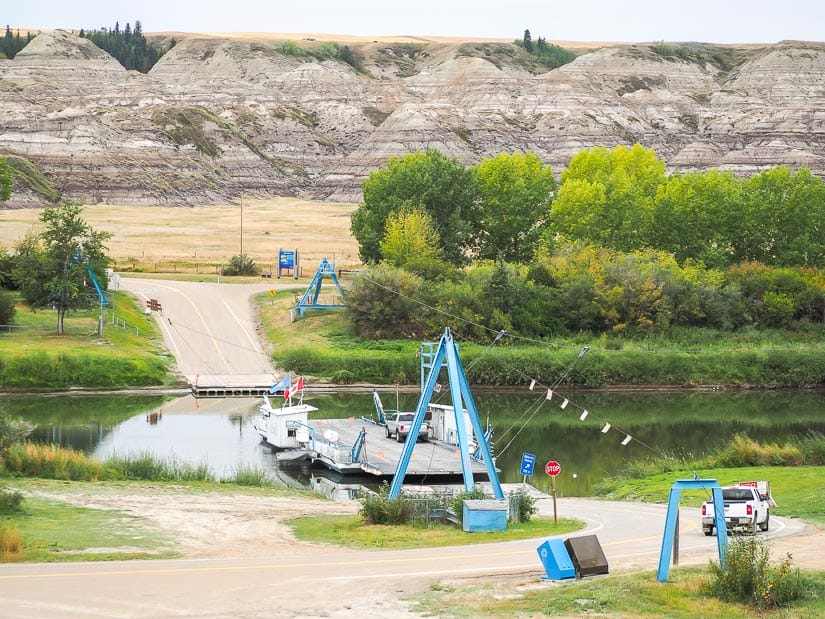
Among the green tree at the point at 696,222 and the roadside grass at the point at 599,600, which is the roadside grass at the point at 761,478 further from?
the green tree at the point at 696,222

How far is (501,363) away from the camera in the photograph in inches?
2675

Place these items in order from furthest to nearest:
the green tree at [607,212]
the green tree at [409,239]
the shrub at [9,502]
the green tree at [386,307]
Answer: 1. the green tree at [607,212]
2. the green tree at [409,239]
3. the green tree at [386,307]
4. the shrub at [9,502]

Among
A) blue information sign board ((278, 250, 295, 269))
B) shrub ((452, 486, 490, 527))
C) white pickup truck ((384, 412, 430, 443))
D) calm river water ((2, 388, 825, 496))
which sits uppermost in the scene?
shrub ((452, 486, 490, 527))

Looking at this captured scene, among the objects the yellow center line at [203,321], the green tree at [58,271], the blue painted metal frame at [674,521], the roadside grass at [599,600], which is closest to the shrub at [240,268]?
the yellow center line at [203,321]

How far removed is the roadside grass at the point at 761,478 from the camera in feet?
109

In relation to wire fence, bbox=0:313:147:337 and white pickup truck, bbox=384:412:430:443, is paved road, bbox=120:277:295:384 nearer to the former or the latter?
wire fence, bbox=0:313:147:337

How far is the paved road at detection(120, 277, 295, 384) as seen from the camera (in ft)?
224

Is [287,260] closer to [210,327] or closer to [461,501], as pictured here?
[210,327]

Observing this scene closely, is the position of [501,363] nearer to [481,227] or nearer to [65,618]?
[481,227]

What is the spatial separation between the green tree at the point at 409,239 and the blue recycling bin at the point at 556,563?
5706 centimetres

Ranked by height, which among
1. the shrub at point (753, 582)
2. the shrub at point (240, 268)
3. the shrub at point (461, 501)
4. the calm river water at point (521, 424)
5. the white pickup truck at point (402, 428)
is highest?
the shrub at point (753, 582)

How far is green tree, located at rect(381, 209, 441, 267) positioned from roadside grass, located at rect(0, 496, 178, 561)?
49841 mm

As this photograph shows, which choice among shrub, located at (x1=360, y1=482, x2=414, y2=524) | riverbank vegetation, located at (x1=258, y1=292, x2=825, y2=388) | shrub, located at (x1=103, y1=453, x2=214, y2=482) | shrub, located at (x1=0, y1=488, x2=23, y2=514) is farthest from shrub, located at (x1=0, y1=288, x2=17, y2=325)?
shrub, located at (x1=360, y1=482, x2=414, y2=524)

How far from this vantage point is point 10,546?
23578 mm
